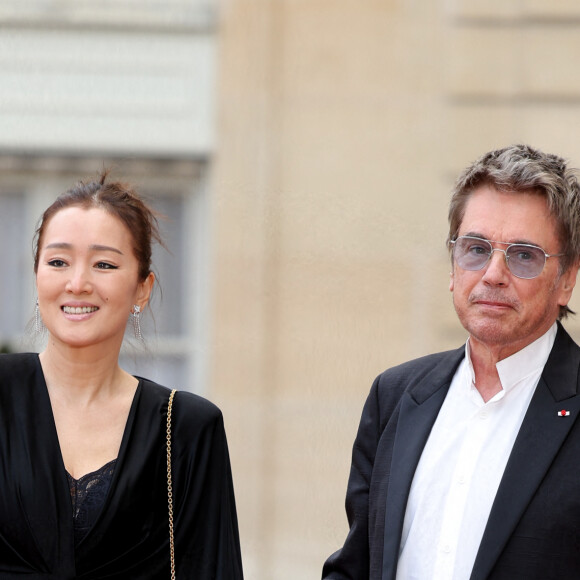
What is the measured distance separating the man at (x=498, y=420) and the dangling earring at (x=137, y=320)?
0.75 m

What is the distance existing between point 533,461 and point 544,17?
373 centimetres

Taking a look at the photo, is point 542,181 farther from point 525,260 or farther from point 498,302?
point 498,302

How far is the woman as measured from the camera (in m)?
2.72

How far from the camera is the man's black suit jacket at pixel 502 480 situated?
255 centimetres

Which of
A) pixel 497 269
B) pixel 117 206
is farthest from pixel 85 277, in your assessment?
pixel 497 269

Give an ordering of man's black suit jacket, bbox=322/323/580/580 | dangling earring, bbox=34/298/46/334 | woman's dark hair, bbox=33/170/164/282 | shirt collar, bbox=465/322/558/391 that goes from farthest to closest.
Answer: dangling earring, bbox=34/298/46/334, woman's dark hair, bbox=33/170/164/282, shirt collar, bbox=465/322/558/391, man's black suit jacket, bbox=322/323/580/580

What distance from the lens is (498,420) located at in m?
2.76

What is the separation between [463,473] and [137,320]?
994mm

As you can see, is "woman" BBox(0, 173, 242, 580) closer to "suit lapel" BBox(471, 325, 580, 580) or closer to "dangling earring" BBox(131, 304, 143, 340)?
"dangling earring" BBox(131, 304, 143, 340)

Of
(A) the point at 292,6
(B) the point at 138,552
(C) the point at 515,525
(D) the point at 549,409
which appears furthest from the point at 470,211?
(A) the point at 292,6

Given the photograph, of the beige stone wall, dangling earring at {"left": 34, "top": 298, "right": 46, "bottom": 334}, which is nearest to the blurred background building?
the beige stone wall

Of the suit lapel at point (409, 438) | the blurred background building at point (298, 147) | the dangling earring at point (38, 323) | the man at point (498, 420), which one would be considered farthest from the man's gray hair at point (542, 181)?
the blurred background building at point (298, 147)

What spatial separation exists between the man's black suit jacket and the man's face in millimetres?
126

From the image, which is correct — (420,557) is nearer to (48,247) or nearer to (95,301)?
(95,301)
